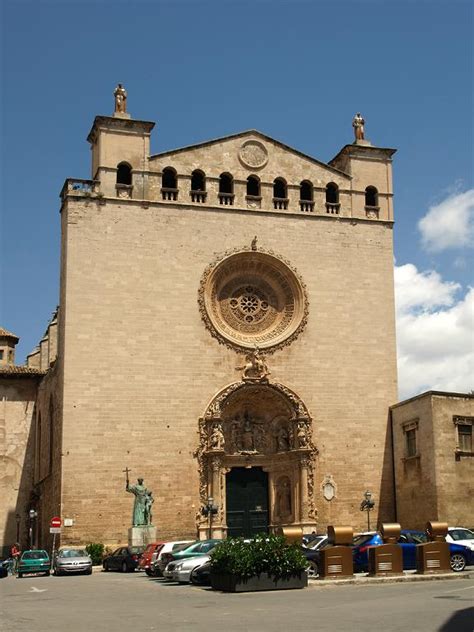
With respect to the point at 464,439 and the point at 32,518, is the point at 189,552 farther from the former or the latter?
the point at 32,518

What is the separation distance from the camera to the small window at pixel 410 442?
34.0 metres

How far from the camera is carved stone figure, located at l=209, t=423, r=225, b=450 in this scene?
33156 millimetres

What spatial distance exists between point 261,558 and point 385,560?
353 centimetres

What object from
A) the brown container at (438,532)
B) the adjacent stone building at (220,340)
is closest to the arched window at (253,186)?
the adjacent stone building at (220,340)

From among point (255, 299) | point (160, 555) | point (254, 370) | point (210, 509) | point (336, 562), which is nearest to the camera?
point (336, 562)

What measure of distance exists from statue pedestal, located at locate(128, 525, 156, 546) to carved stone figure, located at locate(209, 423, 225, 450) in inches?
151

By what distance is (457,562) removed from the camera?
2289cm

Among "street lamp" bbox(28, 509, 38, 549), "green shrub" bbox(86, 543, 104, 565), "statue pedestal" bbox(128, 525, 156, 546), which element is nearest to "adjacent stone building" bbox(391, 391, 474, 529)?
"statue pedestal" bbox(128, 525, 156, 546)

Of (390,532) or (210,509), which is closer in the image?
(390,532)

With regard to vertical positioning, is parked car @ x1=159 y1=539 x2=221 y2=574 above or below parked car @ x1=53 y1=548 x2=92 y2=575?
above

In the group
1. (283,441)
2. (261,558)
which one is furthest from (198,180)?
(261,558)

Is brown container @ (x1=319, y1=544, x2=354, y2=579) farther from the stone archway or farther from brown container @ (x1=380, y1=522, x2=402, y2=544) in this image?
the stone archway

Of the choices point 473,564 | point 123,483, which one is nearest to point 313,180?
point 123,483

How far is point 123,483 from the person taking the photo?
32.1 metres
